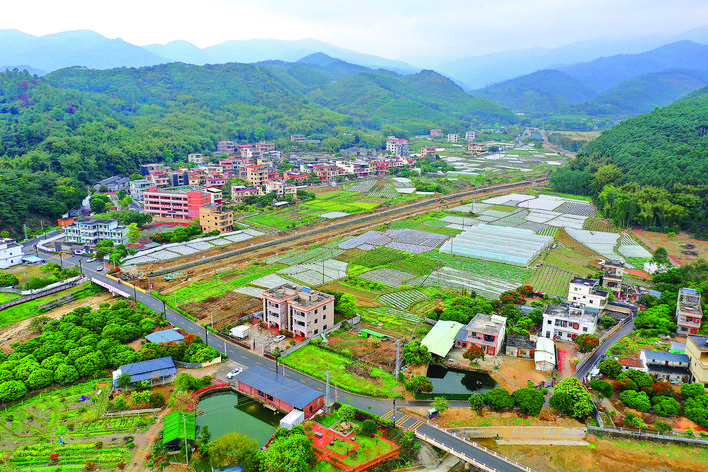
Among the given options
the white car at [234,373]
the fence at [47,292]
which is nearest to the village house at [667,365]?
the white car at [234,373]

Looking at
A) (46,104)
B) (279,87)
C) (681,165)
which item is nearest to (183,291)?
(681,165)

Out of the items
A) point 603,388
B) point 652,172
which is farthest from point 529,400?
point 652,172

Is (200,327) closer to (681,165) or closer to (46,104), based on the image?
(681,165)

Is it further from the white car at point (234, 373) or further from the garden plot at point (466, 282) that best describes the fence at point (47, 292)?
the garden plot at point (466, 282)

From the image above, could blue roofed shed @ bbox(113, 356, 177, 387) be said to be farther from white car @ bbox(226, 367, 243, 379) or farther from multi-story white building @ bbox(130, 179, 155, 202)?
multi-story white building @ bbox(130, 179, 155, 202)

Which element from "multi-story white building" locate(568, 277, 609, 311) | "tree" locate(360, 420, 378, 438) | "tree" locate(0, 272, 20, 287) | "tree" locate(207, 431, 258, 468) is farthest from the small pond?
"tree" locate(0, 272, 20, 287)

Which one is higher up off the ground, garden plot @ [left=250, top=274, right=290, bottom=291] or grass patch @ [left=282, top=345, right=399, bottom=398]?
garden plot @ [left=250, top=274, right=290, bottom=291]
